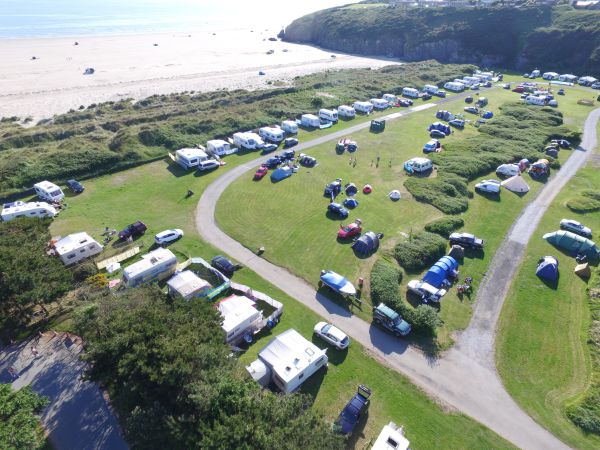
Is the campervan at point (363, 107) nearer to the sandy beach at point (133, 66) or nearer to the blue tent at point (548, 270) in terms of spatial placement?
the sandy beach at point (133, 66)

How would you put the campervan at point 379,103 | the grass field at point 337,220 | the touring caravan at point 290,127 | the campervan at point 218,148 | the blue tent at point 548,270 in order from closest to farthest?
1. the blue tent at point 548,270
2. the grass field at point 337,220
3. the campervan at point 218,148
4. the touring caravan at point 290,127
5. the campervan at point 379,103

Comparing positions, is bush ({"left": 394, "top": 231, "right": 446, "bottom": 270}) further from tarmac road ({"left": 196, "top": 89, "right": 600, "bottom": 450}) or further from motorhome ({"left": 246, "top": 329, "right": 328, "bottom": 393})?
motorhome ({"left": 246, "top": 329, "right": 328, "bottom": 393})

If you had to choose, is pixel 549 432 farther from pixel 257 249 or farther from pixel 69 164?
pixel 69 164

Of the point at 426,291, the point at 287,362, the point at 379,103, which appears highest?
the point at 287,362

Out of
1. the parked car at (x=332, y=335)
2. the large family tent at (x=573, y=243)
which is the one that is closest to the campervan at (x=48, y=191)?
the parked car at (x=332, y=335)

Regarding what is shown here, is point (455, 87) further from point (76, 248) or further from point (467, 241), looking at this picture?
point (76, 248)

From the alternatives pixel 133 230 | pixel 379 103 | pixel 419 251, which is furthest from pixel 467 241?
pixel 379 103

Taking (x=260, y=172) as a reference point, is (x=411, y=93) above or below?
below
